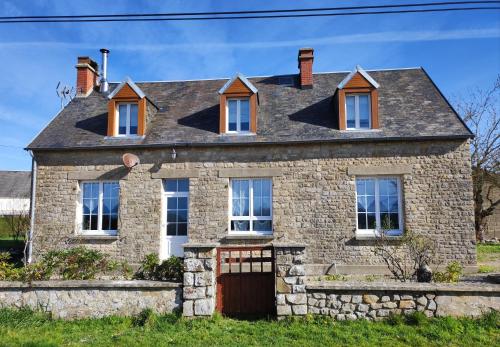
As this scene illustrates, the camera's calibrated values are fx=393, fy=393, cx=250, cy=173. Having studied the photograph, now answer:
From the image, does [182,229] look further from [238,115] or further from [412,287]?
[412,287]

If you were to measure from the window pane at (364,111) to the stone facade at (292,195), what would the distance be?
831mm

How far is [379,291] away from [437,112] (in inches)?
305

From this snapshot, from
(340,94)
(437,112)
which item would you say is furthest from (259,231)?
(437,112)

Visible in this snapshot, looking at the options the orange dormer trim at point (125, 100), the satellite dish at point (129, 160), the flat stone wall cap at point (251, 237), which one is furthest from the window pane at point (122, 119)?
the flat stone wall cap at point (251, 237)

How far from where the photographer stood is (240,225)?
11648mm

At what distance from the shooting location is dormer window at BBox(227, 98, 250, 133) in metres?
12.3

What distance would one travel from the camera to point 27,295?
6926 millimetres

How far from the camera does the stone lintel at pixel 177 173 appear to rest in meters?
11.8

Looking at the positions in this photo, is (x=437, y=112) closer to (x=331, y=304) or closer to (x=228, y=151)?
(x=228, y=151)

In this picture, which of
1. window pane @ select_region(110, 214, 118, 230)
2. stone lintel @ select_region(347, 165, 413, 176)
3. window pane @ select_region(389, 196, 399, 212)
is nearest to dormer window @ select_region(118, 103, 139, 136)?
window pane @ select_region(110, 214, 118, 230)

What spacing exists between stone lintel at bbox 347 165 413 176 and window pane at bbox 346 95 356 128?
1.45 meters

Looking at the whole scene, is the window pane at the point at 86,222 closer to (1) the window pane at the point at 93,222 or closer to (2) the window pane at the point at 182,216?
(1) the window pane at the point at 93,222

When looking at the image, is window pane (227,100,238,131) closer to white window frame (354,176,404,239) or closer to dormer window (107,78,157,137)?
dormer window (107,78,157,137)

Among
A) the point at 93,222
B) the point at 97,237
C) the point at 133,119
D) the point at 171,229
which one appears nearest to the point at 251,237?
the point at 171,229
